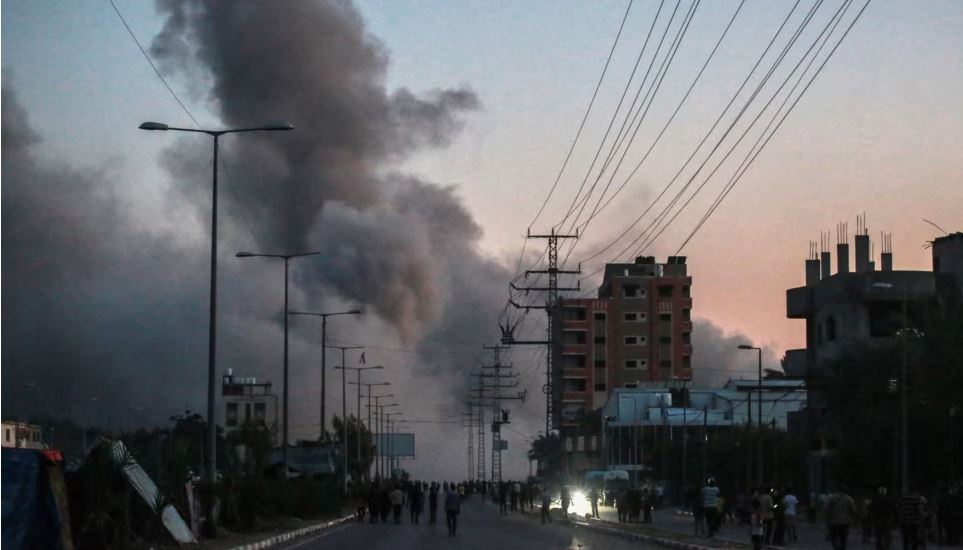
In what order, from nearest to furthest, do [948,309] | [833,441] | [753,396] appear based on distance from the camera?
[948,309]
[833,441]
[753,396]

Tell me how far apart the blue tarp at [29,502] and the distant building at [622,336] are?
152 meters

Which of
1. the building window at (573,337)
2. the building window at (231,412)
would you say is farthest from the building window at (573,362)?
the building window at (231,412)

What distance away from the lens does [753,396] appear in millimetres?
139500

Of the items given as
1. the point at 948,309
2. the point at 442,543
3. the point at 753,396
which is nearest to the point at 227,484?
the point at 442,543

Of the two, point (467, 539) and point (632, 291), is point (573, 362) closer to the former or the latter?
point (632, 291)

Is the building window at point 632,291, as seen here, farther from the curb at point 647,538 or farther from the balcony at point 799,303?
the curb at point 647,538

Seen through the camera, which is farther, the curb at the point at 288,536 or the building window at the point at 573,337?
the building window at the point at 573,337

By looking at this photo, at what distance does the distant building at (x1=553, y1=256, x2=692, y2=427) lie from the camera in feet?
586

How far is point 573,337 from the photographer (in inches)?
7052

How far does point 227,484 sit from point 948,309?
38.3 meters

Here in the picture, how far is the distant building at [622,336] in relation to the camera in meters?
178

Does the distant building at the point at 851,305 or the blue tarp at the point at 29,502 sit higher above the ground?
the distant building at the point at 851,305

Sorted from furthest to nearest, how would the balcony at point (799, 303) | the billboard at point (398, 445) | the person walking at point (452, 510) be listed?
the billboard at point (398, 445) < the balcony at point (799, 303) < the person walking at point (452, 510)

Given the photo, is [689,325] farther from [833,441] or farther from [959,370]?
[959,370]
